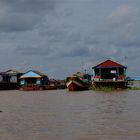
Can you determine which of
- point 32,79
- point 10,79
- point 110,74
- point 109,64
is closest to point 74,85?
point 109,64

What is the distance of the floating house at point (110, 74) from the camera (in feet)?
142

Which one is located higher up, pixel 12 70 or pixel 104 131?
pixel 12 70

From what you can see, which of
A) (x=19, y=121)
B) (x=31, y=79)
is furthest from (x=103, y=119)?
(x=31, y=79)

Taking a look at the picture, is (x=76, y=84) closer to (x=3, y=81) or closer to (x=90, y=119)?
(x=3, y=81)

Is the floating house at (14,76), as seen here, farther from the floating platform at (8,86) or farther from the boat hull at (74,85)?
the boat hull at (74,85)

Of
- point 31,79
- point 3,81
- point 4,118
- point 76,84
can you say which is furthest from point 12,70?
point 4,118

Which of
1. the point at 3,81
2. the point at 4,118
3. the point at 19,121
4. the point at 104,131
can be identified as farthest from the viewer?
the point at 3,81

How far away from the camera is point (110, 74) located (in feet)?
151

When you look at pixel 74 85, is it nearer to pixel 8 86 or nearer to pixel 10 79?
pixel 8 86

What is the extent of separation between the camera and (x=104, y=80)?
43.2 meters

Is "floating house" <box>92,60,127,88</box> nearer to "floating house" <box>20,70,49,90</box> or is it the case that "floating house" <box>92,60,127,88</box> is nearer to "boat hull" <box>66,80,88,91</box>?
"boat hull" <box>66,80,88,91</box>

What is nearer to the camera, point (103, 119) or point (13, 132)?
point (13, 132)

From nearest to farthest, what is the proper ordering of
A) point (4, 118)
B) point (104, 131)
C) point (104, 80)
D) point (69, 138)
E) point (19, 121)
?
point (69, 138), point (104, 131), point (19, 121), point (4, 118), point (104, 80)

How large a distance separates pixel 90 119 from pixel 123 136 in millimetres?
4097
